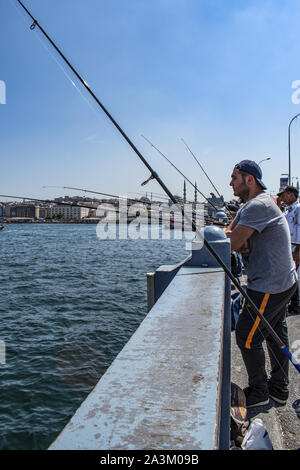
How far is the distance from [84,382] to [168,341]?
604 centimetres

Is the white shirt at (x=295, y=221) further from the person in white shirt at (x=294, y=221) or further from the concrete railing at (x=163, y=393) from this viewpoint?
the concrete railing at (x=163, y=393)

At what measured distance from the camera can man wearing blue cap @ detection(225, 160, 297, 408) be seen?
8.60ft

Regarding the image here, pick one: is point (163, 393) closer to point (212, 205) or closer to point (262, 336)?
point (262, 336)

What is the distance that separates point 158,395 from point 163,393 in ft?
0.06

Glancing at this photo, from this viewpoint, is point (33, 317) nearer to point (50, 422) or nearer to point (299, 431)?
point (50, 422)

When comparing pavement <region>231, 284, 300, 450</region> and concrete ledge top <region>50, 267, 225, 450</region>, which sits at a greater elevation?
concrete ledge top <region>50, 267, 225, 450</region>

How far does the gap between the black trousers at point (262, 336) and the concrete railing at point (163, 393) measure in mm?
745

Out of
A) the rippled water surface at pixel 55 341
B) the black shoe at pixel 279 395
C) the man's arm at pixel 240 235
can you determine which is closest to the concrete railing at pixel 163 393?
the man's arm at pixel 240 235

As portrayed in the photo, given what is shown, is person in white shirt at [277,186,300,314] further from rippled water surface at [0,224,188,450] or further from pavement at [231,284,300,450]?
rippled water surface at [0,224,188,450]

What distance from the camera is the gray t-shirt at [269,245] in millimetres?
2602

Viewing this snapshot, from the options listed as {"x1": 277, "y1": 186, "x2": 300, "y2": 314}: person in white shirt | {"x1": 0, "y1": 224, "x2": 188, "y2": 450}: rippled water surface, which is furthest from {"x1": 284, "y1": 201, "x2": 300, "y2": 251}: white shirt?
{"x1": 0, "y1": 224, "x2": 188, "y2": 450}: rippled water surface

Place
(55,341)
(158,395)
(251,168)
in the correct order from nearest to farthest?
(158,395)
(251,168)
(55,341)

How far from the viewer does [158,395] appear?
1.20m

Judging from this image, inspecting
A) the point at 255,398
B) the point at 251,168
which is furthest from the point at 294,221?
the point at 255,398
